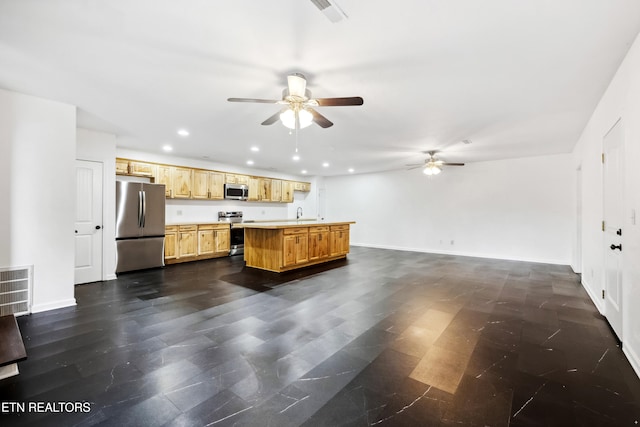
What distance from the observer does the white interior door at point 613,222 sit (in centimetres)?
248

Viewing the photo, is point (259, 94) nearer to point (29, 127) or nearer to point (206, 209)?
point (29, 127)

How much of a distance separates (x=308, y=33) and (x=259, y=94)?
1.19 meters

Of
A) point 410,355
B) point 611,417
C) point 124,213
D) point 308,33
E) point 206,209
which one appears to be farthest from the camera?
point 206,209

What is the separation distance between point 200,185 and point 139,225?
181 centimetres

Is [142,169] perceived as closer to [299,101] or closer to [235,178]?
[235,178]

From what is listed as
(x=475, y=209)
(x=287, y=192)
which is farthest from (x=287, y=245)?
(x=475, y=209)

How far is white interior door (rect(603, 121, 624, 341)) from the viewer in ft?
8.13

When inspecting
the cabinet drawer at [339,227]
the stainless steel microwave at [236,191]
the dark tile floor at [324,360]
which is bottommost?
the dark tile floor at [324,360]

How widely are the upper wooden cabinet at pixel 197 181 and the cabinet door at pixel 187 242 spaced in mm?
868

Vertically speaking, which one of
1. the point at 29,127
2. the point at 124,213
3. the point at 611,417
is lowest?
the point at 611,417

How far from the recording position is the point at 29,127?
3.09 meters

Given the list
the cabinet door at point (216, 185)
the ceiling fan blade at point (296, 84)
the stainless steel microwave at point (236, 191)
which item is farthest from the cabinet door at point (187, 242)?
the ceiling fan blade at point (296, 84)

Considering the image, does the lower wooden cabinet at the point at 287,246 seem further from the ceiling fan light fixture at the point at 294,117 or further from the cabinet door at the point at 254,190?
the ceiling fan light fixture at the point at 294,117

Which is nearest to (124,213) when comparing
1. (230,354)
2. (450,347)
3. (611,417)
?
(230,354)
